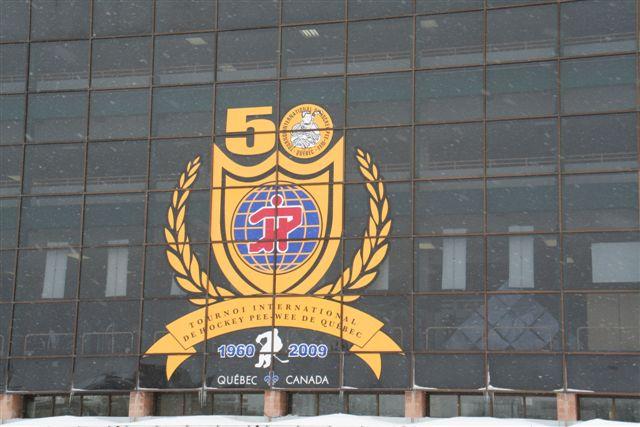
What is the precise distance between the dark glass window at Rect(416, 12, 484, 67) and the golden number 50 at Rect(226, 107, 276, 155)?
19.1ft

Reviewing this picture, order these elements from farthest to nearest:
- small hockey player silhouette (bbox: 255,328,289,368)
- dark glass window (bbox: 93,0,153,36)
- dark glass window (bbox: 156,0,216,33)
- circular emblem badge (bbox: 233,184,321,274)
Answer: dark glass window (bbox: 93,0,153,36) → dark glass window (bbox: 156,0,216,33) → circular emblem badge (bbox: 233,184,321,274) → small hockey player silhouette (bbox: 255,328,289,368)

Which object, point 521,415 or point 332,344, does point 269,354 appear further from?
point 521,415

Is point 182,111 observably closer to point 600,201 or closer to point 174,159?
point 174,159

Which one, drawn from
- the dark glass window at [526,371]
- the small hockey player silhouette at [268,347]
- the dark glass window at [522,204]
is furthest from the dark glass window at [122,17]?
the dark glass window at [526,371]

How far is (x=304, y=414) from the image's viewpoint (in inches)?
1757

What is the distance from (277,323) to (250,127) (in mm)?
7251

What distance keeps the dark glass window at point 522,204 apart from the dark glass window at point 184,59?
1145 centimetres

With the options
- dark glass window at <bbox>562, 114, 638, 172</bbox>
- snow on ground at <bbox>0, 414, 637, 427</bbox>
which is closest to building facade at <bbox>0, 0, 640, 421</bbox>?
dark glass window at <bbox>562, 114, 638, 172</bbox>

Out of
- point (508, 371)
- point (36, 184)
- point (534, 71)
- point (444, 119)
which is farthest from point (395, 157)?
point (36, 184)

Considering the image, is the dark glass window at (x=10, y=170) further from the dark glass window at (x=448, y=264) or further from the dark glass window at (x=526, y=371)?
the dark glass window at (x=526, y=371)

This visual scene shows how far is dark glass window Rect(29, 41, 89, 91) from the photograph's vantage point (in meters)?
48.6

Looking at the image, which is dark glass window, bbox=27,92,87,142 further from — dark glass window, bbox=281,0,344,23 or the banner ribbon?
the banner ribbon

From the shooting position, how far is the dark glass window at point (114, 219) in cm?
4672

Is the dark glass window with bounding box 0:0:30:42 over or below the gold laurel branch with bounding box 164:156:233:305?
over
